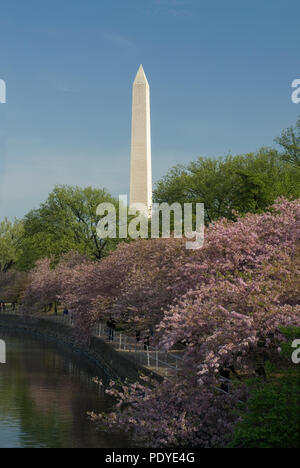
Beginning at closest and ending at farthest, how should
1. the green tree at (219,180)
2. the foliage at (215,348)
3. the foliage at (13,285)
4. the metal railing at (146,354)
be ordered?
the foliage at (215,348), the metal railing at (146,354), the green tree at (219,180), the foliage at (13,285)

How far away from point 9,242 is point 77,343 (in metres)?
62.5

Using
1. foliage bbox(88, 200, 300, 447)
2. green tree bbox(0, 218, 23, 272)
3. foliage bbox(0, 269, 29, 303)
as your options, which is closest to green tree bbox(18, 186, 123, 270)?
foliage bbox(0, 269, 29, 303)

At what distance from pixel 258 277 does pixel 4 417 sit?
13.9m

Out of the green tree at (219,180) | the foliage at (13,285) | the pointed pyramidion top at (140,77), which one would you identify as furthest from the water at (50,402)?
the foliage at (13,285)

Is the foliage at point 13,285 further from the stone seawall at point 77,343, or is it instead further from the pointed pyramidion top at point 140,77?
the pointed pyramidion top at point 140,77

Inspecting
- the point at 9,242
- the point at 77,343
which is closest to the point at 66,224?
the point at 77,343

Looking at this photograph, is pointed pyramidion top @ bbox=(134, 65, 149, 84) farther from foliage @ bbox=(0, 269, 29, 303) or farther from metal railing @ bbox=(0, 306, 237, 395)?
foliage @ bbox=(0, 269, 29, 303)

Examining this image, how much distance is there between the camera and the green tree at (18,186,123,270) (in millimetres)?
77562

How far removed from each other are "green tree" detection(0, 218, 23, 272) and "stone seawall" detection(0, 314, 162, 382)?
28320 mm

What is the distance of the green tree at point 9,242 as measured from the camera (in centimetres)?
11769

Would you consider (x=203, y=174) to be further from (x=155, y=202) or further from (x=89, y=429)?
(x=89, y=429)

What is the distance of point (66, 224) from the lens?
264 ft

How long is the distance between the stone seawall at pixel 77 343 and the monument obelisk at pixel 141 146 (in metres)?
15.0
